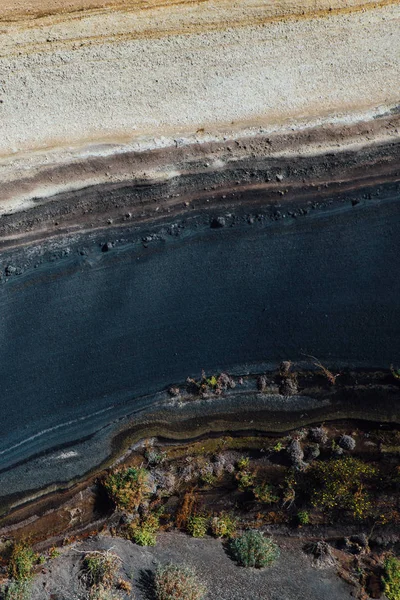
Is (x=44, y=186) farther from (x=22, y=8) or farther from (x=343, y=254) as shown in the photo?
(x=343, y=254)

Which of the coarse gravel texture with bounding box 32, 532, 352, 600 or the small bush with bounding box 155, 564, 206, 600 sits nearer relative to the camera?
the small bush with bounding box 155, 564, 206, 600

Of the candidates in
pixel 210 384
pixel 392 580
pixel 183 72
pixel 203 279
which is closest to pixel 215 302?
pixel 203 279

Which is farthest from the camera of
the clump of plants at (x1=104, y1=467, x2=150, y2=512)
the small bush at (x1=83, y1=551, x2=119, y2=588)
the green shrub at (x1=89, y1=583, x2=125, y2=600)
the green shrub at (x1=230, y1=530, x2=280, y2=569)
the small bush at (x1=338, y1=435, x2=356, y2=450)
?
the small bush at (x1=338, y1=435, x2=356, y2=450)

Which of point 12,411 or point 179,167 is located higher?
point 179,167

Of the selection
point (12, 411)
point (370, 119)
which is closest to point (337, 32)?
point (370, 119)

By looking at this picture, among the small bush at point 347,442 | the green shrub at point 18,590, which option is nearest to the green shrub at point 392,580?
the small bush at point 347,442

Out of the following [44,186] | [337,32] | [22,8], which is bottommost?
[44,186]

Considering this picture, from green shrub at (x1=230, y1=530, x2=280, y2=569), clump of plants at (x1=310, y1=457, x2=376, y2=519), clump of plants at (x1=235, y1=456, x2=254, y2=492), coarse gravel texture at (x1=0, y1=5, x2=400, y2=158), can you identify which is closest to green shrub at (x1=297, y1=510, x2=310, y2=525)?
clump of plants at (x1=310, y1=457, x2=376, y2=519)

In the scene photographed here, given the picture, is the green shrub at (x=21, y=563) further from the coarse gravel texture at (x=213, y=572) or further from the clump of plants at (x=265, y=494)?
the clump of plants at (x=265, y=494)

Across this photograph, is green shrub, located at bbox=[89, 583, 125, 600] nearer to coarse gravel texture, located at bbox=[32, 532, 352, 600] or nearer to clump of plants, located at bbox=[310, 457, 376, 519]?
coarse gravel texture, located at bbox=[32, 532, 352, 600]
